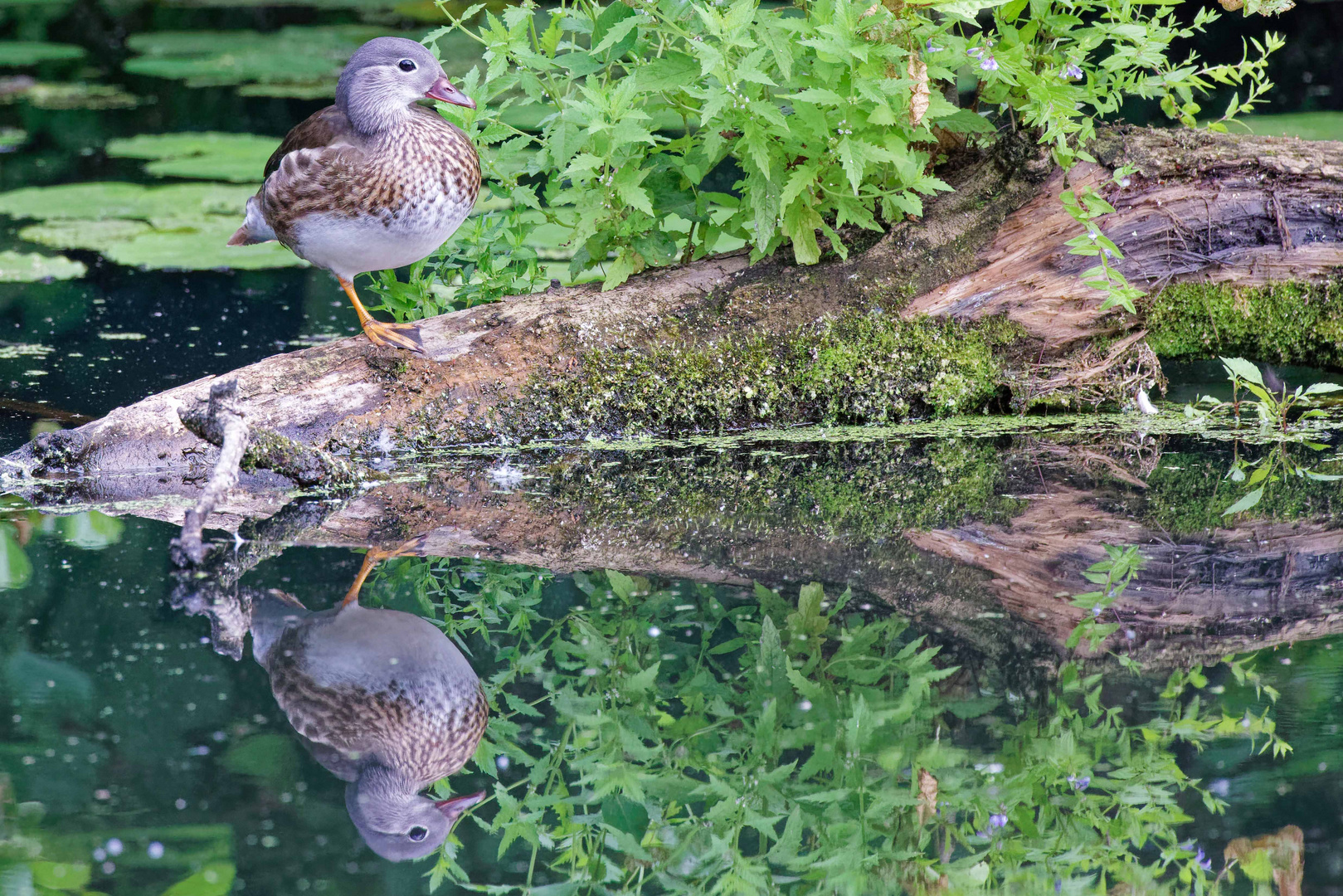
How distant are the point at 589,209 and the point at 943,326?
40.7 inches

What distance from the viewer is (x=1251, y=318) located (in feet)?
11.8

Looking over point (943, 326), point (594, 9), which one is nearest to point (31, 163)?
point (594, 9)

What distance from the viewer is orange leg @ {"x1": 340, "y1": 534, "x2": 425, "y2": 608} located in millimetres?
2477

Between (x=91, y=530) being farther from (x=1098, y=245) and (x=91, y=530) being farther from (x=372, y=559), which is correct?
(x=1098, y=245)

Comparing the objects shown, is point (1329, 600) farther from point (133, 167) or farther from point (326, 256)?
point (133, 167)

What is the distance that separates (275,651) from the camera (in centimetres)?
224

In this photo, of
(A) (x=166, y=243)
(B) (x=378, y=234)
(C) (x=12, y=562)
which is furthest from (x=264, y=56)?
(C) (x=12, y=562)

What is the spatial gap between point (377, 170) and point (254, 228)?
54 cm

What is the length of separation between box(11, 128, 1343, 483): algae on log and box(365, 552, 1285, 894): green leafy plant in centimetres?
112

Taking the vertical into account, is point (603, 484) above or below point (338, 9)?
above

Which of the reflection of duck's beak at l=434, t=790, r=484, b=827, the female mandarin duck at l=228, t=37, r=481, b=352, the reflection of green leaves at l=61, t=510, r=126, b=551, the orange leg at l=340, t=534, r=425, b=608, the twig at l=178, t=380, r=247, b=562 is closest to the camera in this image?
the reflection of duck's beak at l=434, t=790, r=484, b=827

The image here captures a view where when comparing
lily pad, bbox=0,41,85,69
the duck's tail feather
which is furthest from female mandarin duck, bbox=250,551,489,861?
lily pad, bbox=0,41,85,69

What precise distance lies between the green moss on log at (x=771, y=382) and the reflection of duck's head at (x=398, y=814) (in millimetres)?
1589

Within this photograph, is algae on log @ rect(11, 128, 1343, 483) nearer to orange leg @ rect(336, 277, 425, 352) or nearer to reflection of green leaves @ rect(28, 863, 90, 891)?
orange leg @ rect(336, 277, 425, 352)
